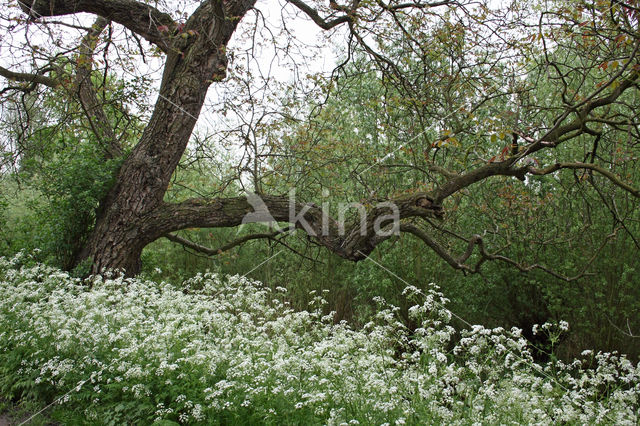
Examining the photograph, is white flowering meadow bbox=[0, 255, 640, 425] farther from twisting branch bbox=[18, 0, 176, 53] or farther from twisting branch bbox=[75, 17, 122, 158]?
twisting branch bbox=[18, 0, 176, 53]

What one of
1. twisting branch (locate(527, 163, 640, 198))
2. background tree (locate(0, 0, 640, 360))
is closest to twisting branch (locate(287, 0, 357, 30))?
background tree (locate(0, 0, 640, 360))

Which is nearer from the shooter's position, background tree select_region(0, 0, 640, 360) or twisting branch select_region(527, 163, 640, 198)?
twisting branch select_region(527, 163, 640, 198)

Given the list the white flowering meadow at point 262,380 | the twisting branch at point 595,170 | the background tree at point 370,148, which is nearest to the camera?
the white flowering meadow at point 262,380

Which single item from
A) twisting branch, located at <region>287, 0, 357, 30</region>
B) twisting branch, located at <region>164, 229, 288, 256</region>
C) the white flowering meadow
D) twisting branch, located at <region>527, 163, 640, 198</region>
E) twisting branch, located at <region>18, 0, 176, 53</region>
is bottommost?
the white flowering meadow

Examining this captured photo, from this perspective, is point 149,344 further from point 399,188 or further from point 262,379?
point 399,188

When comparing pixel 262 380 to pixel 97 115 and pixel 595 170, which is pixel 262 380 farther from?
pixel 97 115

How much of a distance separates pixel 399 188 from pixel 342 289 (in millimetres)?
2088

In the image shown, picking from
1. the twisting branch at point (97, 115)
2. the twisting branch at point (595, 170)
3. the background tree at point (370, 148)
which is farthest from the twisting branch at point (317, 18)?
the twisting branch at point (595, 170)

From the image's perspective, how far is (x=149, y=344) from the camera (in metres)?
4.01

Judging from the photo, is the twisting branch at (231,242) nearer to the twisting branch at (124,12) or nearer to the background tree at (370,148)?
the background tree at (370,148)

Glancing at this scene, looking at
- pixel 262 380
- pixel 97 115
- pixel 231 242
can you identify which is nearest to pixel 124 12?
pixel 97 115

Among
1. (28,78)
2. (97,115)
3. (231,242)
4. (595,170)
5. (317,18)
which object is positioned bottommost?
(231,242)

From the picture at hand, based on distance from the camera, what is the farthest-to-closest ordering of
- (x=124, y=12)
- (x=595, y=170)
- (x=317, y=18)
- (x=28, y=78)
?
1. (x=28, y=78)
2. (x=317, y=18)
3. (x=124, y=12)
4. (x=595, y=170)

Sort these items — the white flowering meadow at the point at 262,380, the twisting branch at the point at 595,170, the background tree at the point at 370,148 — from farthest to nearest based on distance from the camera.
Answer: the background tree at the point at 370,148, the twisting branch at the point at 595,170, the white flowering meadow at the point at 262,380
